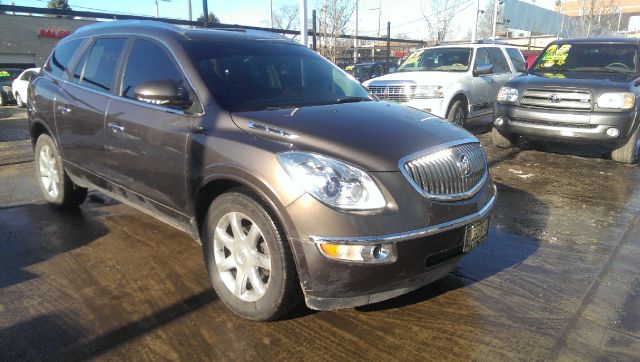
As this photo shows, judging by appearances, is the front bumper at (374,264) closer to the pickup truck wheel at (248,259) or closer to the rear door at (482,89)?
the pickup truck wheel at (248,259)

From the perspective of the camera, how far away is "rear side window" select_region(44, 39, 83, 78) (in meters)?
4.76

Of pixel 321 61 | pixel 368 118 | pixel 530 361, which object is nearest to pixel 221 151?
pixel 368 118

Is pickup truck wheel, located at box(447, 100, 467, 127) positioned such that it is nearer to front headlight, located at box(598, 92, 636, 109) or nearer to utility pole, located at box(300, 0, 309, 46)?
front headlight, located at box(598, 92, 636, 109)

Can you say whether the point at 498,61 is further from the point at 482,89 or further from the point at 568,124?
the point at 568,124

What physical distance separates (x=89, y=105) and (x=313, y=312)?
8.58ft

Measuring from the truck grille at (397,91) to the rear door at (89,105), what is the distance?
5335 millimetres

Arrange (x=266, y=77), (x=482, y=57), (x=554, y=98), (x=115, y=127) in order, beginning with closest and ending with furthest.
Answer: (x=266, y=77) → (x=115, y=127) → (x=554, y=98) → (x=482, y=57)

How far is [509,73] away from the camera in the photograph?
11117mm

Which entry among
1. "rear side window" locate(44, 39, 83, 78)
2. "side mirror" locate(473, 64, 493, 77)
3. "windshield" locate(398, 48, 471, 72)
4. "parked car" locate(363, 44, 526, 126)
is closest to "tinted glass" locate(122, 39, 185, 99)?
"rear side window" locate(44, 39, 83, 78)

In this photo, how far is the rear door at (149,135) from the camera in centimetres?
333

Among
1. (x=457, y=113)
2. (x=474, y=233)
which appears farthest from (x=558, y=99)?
(x=474, y=233)

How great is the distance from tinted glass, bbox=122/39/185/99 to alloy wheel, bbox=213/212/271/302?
112cm

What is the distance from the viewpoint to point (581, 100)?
22.7ft

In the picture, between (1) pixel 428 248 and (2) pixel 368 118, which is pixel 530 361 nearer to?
(1) pixel 428 248
